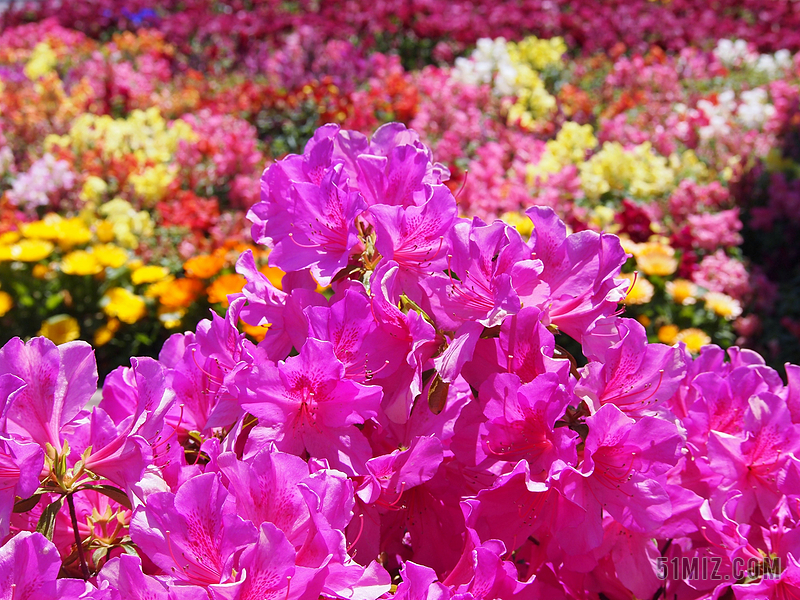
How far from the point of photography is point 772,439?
99 centimetres

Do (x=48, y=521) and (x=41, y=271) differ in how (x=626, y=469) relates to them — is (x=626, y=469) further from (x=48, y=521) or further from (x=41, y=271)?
(x=41, y=271)

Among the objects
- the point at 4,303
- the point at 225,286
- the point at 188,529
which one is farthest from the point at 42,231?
the point at 188,529

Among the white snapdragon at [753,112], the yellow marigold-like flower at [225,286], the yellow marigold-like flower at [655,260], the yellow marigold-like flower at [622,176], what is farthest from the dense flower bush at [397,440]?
the white snapdragon at [753,112]

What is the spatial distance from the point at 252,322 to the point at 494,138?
4944mm

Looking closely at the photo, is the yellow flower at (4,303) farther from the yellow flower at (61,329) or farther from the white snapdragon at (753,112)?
the white snapdragon at (753,112)

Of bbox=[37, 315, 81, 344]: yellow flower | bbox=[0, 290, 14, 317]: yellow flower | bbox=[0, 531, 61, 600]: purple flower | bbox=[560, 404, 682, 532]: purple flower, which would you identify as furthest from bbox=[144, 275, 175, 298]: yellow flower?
bbox=[560, 404, 682, 532]: purple flower

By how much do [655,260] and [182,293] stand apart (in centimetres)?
220

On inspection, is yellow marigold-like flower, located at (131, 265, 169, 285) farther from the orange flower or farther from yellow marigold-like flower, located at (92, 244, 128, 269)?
the orange flower

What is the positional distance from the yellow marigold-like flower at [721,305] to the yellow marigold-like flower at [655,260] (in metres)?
0.37

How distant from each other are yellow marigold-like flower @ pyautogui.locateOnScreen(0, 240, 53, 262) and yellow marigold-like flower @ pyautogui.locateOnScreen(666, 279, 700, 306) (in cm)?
323

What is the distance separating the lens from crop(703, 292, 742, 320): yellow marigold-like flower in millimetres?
3416

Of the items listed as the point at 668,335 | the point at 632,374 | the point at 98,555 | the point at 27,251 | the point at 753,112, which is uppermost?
the point at 632,374

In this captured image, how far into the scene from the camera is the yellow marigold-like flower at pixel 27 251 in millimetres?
3625

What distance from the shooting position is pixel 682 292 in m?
3.34
